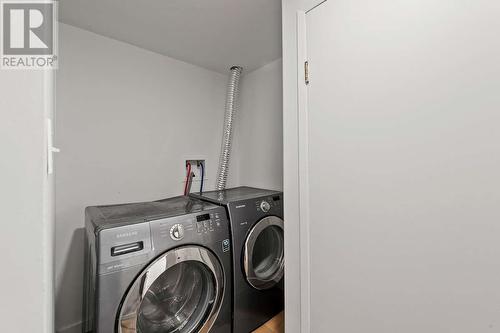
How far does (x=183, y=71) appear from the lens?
1956 millimetres

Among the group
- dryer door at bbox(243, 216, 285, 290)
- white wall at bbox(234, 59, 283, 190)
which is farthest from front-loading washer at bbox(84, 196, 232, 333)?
white wall at bbox(234, 59, 283, 190)

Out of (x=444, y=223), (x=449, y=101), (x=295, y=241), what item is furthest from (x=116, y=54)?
(x=444, y=223)

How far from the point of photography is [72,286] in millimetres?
1415

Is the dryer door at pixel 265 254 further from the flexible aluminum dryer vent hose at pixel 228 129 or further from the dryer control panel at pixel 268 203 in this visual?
the flexible aluminum dryer vent hose at pixel 228 129

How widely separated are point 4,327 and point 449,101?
3.57 feet

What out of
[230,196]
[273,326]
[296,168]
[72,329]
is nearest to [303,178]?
[296,168]

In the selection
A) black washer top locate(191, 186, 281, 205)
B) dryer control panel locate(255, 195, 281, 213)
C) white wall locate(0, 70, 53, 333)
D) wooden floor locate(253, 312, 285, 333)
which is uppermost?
white wall locate(0, 70, 53, 333)

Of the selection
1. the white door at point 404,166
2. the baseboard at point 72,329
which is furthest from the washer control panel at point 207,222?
the baseboard at point 72,329

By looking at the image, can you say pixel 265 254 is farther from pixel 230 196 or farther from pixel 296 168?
pixel 296 168

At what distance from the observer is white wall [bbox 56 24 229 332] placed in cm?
141

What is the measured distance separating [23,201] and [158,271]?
77cm

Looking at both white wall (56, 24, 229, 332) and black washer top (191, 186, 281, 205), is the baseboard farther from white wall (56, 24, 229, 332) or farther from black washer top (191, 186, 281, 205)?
black washer top (191, 186, 281, 205)

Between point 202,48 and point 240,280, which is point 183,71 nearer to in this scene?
point 202,48

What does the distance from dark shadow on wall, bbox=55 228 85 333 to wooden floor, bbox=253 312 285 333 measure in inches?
48.9
